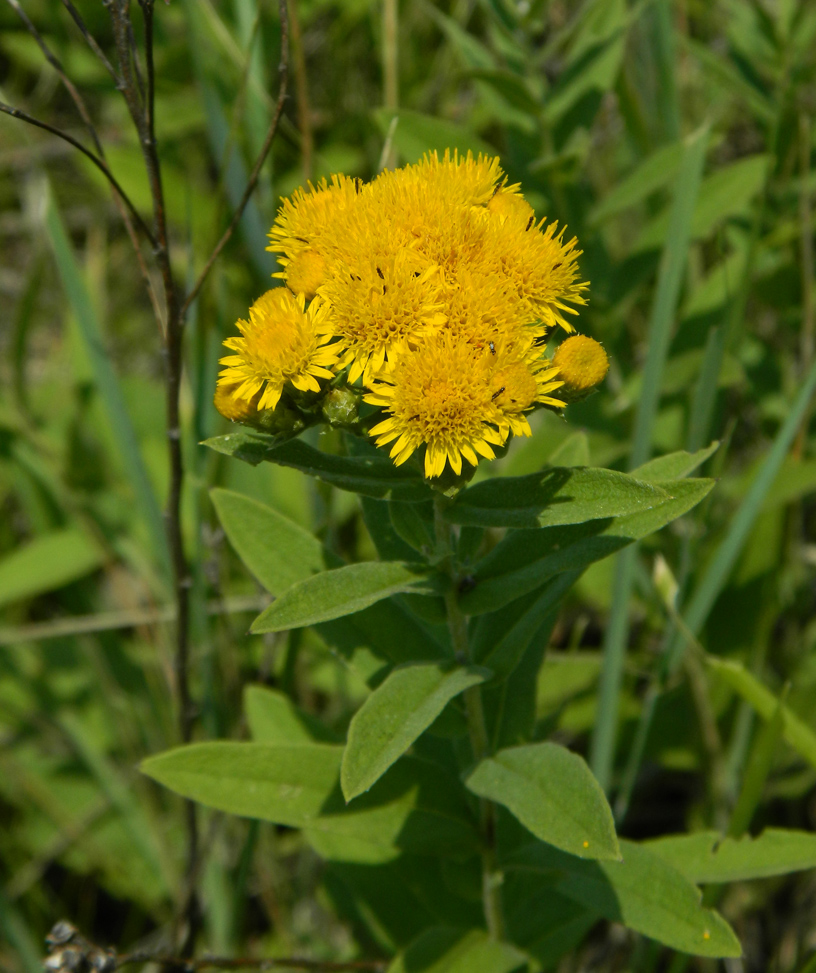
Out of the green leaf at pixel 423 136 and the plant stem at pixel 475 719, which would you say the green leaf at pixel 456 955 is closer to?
the plant stem at pixel 475 719

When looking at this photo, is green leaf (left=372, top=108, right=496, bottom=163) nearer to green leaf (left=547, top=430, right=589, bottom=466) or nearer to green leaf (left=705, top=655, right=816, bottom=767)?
green leaf (left=547, top=430, right=589, bottom=466)

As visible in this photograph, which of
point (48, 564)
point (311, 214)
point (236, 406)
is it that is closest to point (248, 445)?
point (236, 406)

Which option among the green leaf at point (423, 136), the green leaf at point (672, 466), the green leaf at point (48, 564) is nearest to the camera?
the green leaf at point (672, 466)

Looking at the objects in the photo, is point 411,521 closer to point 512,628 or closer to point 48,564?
point 512,628

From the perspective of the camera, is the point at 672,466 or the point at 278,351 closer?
the point at 278,351

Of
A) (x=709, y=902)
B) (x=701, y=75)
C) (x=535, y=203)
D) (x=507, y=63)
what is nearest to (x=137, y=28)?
(x=507, y=63)

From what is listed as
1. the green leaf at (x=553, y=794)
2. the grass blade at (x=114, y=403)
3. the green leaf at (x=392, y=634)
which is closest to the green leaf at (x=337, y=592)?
the green leaf at (x=392, y=634)

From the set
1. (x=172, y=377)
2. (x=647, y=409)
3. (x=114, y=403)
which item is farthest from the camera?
(x=114, y=403)
